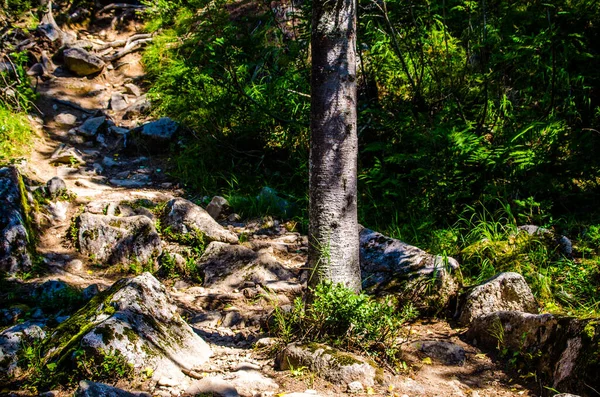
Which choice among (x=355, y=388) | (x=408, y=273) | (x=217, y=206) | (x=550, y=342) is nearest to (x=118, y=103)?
(x=217, y=206)

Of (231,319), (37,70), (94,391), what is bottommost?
(231,319)

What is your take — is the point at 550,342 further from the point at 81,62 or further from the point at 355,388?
the point at 81,62

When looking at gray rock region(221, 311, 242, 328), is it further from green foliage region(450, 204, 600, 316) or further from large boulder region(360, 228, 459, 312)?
green foliage region(450, 204, 600, 316)

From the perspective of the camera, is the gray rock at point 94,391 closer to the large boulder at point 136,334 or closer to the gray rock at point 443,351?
the large boulder at point 136,334

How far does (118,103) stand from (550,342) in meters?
9.23

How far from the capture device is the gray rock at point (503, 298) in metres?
3.67

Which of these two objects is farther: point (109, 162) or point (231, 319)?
point (109, 162)

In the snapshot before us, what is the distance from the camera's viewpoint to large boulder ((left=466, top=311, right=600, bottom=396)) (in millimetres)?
2639

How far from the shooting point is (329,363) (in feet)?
9.57

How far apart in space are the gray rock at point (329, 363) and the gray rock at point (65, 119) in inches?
303

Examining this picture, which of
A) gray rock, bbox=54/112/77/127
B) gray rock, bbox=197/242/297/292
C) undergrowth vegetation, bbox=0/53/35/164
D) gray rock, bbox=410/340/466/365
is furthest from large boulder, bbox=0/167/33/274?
Answer: gray rock, bbox=54/112/77/127

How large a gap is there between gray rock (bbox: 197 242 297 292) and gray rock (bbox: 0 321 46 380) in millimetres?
1816

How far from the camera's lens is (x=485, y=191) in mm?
5289

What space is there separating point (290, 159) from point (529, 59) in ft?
10.9
